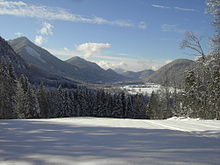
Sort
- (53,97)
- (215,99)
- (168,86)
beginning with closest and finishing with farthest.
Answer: (215,99), (168,86), (53,97)

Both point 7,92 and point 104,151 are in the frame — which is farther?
point 7,92

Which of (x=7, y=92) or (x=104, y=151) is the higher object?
(x=7, y=92)

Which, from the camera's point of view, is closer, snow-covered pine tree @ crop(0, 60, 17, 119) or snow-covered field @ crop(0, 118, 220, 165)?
snow-covered field @ crop(0, 118, 220, 165)

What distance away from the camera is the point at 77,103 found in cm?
6103

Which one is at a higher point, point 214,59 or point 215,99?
point 214,59

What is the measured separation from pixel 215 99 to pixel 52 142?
628 inches

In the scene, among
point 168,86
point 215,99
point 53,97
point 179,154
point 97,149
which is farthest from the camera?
point 53,97

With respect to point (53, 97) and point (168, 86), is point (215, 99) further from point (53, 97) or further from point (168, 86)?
point (53, 97)

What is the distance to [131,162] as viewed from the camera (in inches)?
127

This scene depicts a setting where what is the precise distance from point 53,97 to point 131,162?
56.9 metres

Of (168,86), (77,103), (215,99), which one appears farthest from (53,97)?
(215,99)

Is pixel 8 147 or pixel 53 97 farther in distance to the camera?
pixel 53 97

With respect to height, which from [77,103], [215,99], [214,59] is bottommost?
[77,103]

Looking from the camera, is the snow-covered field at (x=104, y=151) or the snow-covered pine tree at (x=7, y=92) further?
the snow-covered pine tree at (x=7, y=92)
